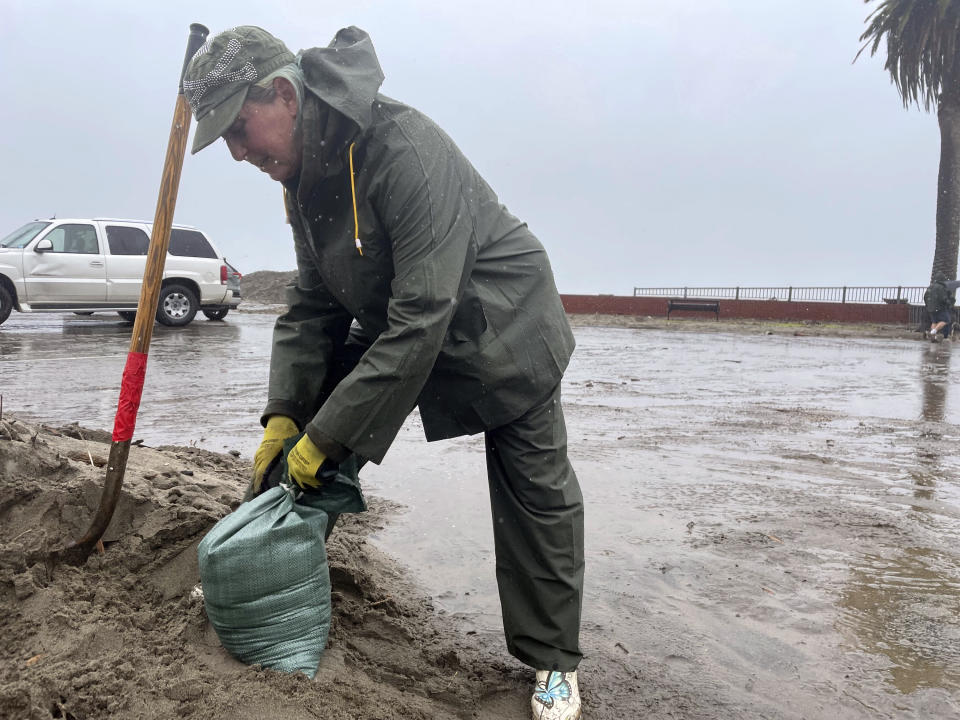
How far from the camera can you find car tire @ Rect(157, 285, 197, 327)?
1526 cm

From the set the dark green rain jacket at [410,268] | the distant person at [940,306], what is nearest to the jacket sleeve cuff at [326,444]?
the dark green rain jacket at [410,268]

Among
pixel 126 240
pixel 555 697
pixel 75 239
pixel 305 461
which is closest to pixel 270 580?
pixel 305 461

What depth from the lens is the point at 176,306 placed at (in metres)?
15.5

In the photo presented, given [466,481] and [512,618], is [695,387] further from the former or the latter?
[512,618]

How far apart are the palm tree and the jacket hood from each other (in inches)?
1006

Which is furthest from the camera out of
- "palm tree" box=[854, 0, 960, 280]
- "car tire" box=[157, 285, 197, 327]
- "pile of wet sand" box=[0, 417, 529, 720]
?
"palm tree" box=[854, 0, 960, 280]

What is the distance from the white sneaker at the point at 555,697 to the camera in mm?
2230

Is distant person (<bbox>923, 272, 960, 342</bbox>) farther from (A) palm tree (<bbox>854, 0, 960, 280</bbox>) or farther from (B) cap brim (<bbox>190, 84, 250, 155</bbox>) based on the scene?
(B) cap brim (<bbox>190, 84, 250, 155</bbox>)

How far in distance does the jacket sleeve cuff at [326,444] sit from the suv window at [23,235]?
14.0m

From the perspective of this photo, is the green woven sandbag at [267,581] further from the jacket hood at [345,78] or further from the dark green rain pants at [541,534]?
the jacket hood at [345,78]

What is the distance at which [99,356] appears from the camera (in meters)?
10.3

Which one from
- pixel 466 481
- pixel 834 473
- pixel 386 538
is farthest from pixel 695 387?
pixel 386 538

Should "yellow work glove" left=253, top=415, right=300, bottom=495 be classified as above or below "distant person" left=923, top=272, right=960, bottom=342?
below

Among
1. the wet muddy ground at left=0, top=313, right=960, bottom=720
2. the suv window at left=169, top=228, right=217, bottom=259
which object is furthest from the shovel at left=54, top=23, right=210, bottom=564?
the suv window at left=169, top=228, right=217, bottom=259
